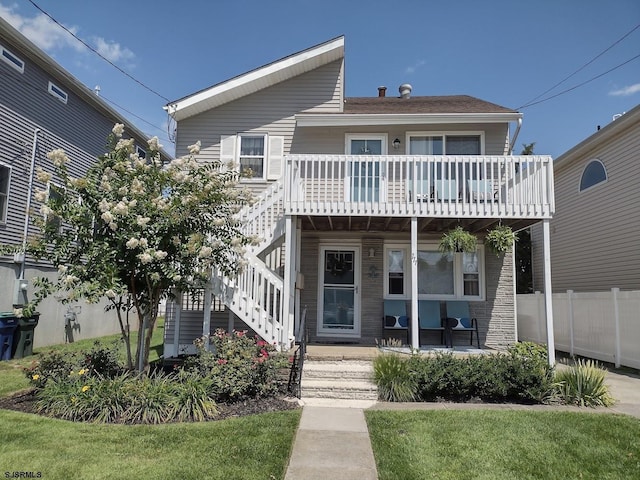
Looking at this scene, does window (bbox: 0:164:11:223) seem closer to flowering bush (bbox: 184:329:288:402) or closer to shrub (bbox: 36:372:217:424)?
shrub (bbox: 36:372:217:424)

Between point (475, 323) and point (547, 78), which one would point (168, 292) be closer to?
point (475, 323)

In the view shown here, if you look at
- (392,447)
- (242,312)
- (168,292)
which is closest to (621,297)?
(392,447)

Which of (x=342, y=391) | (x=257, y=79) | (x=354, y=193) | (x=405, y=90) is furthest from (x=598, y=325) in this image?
(x=257, y=79)

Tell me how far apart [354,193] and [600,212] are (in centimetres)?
761

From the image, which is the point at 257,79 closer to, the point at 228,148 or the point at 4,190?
the point at 228,148

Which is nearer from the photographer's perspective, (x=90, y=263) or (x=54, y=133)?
(x=90, y=263)

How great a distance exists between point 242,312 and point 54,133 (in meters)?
8.65

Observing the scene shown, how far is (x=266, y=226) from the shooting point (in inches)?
343

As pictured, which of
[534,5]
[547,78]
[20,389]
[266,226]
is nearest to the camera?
[20,389]

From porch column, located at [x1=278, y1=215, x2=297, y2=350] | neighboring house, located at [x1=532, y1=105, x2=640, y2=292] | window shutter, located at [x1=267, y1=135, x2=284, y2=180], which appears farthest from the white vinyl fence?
window shutter, located at [x1=267, y1=135, x2=284, y2=180]

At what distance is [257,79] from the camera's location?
10523mm

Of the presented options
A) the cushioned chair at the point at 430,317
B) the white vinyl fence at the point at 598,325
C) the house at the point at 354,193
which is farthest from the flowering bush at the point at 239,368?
the white vinyl fence at the point at 598,325

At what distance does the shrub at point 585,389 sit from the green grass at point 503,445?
650 mm

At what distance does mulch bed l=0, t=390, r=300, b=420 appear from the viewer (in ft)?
18.2
